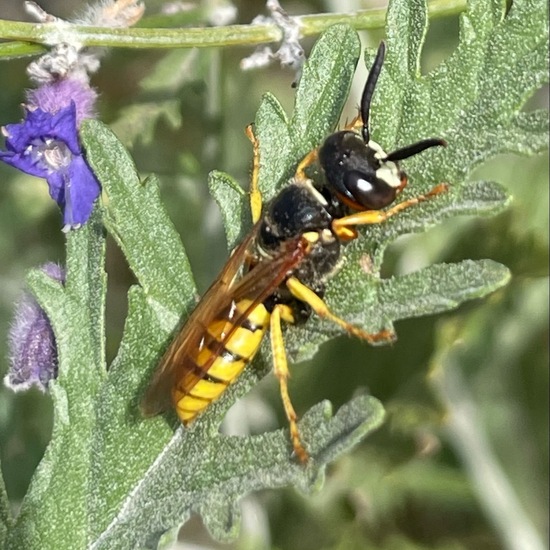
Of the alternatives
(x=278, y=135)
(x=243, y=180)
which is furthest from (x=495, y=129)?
(x=243, y=180)

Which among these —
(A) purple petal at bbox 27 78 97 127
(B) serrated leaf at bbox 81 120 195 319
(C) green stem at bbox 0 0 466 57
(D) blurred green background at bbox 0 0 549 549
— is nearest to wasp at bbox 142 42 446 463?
(B) serrated leaf at bbox 81 120 195 319

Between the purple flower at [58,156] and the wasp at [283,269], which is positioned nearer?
the wasp at [283,269]

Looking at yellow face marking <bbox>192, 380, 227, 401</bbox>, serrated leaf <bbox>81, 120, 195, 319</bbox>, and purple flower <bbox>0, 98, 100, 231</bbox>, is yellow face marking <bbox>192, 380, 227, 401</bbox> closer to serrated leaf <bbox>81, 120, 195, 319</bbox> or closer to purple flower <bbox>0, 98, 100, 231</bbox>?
serrated leaf <bbox>81, 120, 195, 319</bbox>

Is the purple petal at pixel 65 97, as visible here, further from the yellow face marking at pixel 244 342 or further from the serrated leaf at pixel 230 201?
the yellow face marking at pixel 244 342

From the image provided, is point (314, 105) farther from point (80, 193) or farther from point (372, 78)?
point (80, 193)

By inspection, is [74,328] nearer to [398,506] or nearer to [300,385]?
[300,385]

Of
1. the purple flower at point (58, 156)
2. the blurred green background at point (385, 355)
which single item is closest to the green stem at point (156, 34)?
the purple flower at point (58, 156)

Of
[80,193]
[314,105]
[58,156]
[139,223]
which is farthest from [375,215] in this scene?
[58,156]
